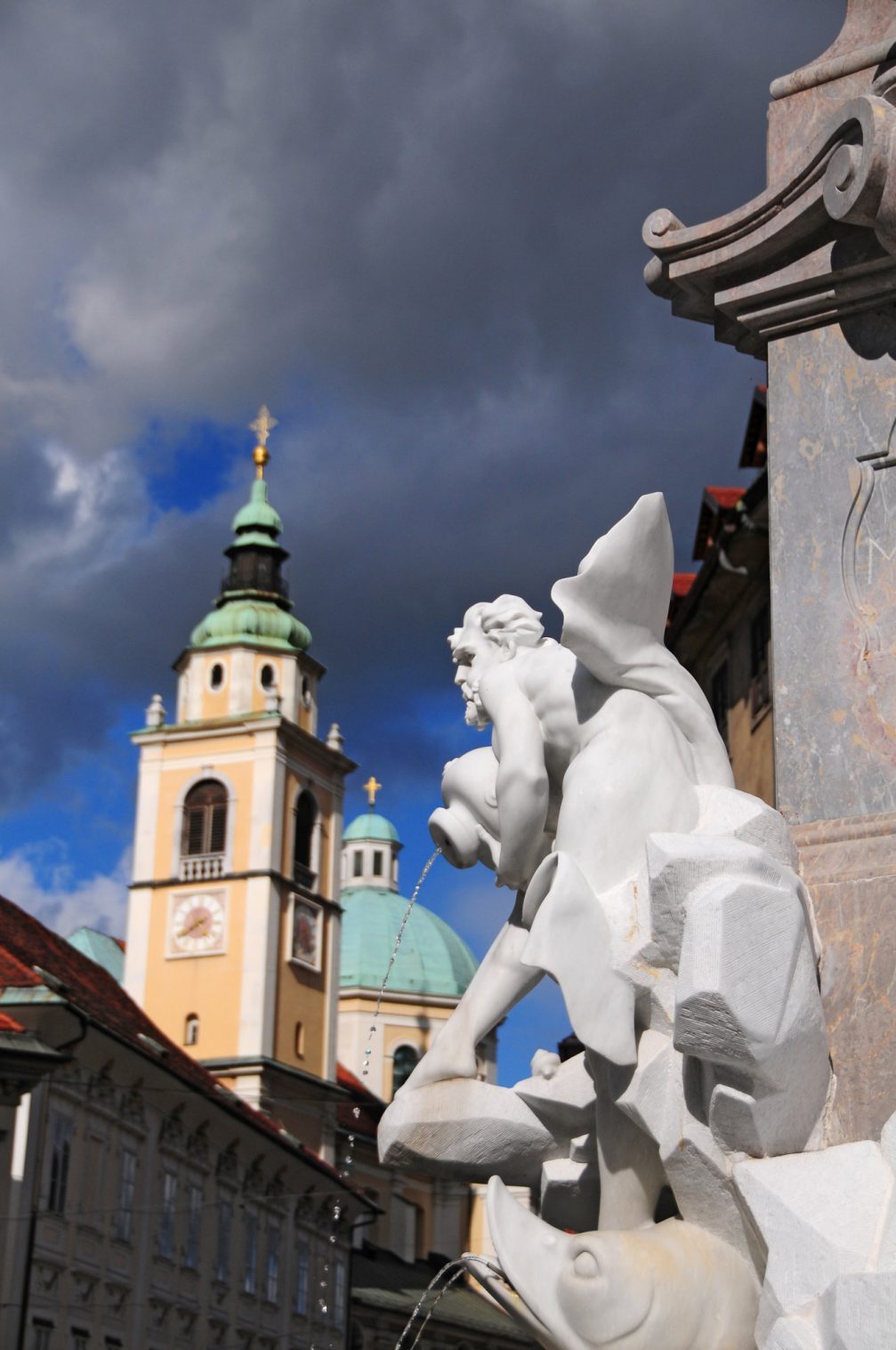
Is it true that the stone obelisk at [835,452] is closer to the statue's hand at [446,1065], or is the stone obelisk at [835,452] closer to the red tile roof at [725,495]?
the statue's hand at [446,1065]

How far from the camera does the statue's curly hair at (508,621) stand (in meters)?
6.20

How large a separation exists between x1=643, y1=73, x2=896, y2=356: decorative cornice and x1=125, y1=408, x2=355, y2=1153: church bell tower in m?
57.9

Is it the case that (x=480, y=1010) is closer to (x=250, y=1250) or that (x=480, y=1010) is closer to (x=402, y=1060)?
(x=250, y=1250)

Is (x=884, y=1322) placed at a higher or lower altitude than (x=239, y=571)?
lower

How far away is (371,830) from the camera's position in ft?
355

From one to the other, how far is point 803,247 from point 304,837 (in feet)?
214

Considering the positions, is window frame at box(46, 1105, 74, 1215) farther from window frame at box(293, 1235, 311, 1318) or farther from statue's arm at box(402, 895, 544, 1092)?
statue's arm at box(402, 895, 544, 1092)

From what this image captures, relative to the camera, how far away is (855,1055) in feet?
17.6

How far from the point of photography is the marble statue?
4.79 metres

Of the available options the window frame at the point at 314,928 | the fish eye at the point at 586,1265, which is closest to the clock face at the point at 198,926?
the window frame at the point at 314,928

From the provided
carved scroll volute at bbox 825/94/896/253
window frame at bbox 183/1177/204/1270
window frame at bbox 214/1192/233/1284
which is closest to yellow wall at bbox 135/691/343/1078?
window frame at bbox 214/1192/233/1284

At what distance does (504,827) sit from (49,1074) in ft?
90.0

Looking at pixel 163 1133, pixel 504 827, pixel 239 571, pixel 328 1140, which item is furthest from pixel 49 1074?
pixel 239 571

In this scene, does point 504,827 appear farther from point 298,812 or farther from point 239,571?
point 239,571
